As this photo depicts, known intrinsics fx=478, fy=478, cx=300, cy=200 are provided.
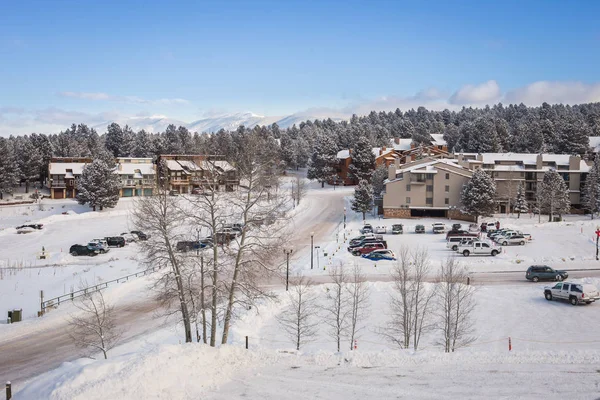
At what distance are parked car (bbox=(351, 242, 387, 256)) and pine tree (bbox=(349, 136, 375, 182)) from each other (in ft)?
161

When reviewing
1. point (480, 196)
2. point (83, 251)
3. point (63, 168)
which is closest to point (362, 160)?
point (480, 196)

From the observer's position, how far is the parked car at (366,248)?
48.6 metres

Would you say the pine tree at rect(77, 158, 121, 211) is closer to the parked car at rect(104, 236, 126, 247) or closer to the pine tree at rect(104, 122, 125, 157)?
the parked car at rect(104, 236, 126, 247)

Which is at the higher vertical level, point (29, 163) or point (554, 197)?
point (29, 163)

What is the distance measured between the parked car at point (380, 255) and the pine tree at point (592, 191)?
4019 cm

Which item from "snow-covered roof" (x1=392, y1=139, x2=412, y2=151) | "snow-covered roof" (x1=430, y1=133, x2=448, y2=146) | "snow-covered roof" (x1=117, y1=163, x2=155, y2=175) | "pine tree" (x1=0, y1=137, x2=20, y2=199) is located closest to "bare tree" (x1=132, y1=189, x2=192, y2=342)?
"snow-covered roof" (x1=117, y1=163, x2=155, y2=175)

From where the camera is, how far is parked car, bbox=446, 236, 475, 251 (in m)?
49.0

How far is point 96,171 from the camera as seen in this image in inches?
3088

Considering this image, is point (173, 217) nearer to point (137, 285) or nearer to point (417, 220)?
point (137, 285)

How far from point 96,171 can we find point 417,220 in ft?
170

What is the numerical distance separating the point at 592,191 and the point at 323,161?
51183mm

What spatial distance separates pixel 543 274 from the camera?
1524 inches

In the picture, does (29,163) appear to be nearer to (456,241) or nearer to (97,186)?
(97,186)

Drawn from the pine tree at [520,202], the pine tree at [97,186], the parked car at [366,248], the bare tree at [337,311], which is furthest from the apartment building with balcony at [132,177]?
the bare tree at [337,311]
